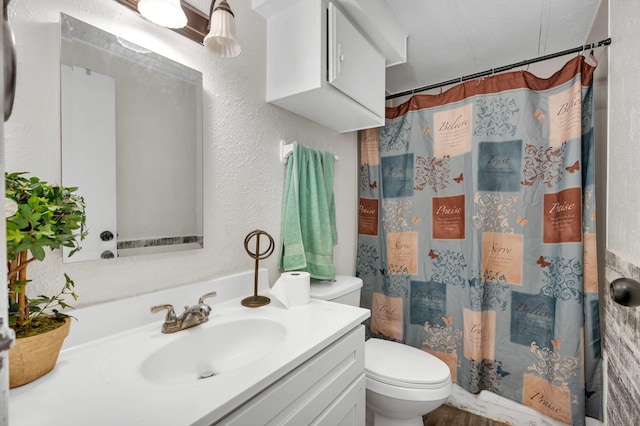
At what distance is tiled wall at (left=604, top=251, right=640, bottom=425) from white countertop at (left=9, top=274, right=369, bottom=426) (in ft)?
2.42

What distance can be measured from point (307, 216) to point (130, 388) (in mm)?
1025

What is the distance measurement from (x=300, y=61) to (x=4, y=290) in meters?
1.24

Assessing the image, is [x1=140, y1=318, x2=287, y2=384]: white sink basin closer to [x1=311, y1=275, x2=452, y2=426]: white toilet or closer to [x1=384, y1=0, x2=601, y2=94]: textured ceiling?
[x1=311, y1=275, x2=452, y2=426]: white toilet

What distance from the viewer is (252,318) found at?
1034mm

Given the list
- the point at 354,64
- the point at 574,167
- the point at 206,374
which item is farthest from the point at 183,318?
the point at 574,167

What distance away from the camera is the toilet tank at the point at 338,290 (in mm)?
1434

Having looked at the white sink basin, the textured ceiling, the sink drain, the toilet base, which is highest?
the textured ceiling

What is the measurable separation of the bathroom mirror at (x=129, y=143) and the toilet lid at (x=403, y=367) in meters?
0.98

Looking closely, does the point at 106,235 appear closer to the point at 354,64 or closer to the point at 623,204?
the point at 354,64

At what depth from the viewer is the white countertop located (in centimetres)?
53

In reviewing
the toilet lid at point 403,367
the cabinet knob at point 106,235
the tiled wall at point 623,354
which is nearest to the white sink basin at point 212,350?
the cabinet knob at point 106,235

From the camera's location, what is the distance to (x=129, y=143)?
917 millimetres

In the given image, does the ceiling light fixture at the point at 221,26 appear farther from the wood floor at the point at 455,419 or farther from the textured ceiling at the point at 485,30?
the wood floor at the point at 455,419

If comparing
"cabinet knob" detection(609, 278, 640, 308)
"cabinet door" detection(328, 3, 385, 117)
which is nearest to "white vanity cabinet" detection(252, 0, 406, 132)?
"cabinet door" detection(328, 3, 385, 117)
